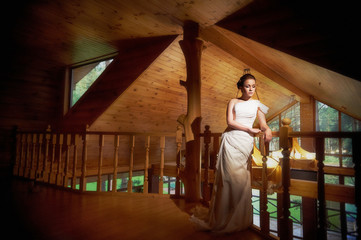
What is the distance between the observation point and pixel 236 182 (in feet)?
7.00

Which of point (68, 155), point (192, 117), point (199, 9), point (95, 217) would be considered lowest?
point (95, 217)

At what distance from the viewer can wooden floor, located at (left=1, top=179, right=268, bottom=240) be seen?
2.16 m

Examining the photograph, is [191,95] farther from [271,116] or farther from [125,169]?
[271,116]

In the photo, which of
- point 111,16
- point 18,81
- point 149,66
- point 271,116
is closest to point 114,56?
point 149,66

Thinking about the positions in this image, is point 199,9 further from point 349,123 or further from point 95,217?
point 349,123

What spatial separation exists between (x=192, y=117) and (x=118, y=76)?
2322 millimetres

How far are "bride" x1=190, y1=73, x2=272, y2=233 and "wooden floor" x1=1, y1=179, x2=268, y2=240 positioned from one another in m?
0.15

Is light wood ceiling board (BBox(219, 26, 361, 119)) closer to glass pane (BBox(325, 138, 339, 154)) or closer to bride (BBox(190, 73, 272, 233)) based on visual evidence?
bride (BBox(190, 73, 272, 233))

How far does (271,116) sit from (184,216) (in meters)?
9.09

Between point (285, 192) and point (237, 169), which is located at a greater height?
point (237, 169)

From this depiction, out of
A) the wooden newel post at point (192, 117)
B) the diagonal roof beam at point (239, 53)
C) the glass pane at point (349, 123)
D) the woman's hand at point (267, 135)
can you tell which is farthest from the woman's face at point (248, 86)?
the glass pane at point (349, 123)

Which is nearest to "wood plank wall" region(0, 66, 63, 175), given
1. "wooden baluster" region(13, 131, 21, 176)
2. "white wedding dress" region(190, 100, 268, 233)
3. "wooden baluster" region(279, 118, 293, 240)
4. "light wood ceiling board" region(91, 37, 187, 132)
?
"wooden baluster" region(13, 131, 21, 176)

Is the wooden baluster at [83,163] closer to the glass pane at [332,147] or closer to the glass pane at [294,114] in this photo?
the glass pane at [294,114]

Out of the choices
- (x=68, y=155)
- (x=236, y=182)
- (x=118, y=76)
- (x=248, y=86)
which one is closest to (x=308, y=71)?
(x=248, y=86)
